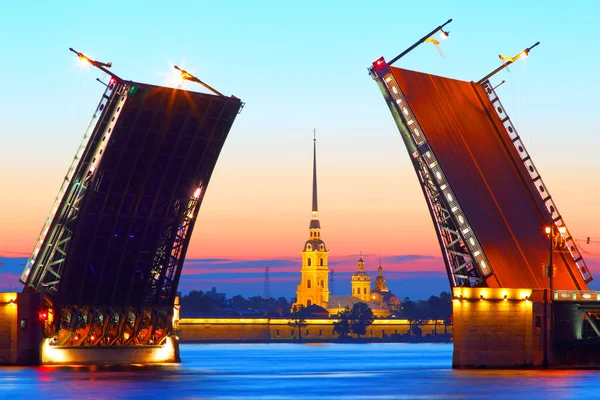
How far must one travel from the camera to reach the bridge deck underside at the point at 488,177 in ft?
202

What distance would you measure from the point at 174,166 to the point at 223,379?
967cm

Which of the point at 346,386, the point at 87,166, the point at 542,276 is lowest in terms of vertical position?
the point at 346,386

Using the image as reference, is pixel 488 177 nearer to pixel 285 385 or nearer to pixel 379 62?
pixel 379 62

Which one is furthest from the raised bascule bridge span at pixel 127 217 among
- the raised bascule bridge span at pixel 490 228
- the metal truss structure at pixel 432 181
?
the raised bascule bridge span at pixel 490 228

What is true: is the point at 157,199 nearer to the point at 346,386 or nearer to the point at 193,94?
the point at 193,94

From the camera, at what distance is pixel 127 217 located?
204 ft

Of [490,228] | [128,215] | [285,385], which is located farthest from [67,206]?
[490,228]

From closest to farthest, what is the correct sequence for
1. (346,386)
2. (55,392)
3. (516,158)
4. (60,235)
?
(55,392) → (346,386) → (60,235) → (516,158)

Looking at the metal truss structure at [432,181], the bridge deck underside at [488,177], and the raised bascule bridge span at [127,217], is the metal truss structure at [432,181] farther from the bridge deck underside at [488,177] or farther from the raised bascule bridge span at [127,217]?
the raised bascule bridge span at [127,217]

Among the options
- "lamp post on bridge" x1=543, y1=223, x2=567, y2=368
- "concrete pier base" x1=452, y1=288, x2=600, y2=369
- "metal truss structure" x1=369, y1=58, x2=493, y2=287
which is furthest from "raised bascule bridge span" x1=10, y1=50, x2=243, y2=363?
"lamp post on bridge" x1=543, y1=223, x2=567, y2=368

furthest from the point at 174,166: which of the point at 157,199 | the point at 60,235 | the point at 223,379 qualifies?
the point at 223,379

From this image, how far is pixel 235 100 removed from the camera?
59625mm

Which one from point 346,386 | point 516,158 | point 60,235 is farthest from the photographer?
point 516,158

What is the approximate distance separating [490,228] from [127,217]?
16255 mm
